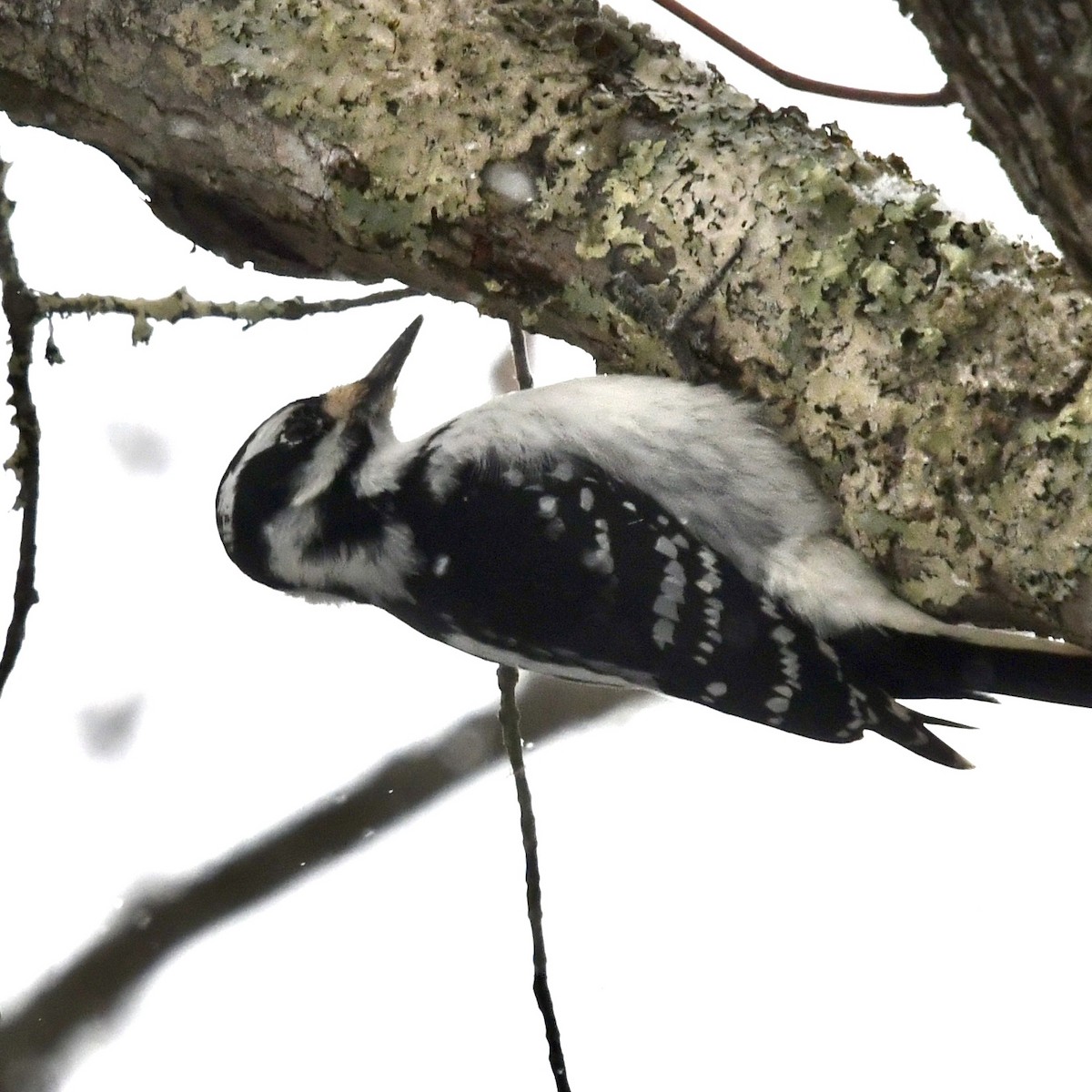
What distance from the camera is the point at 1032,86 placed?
1.00 metres

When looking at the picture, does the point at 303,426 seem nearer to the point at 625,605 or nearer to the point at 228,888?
the point at 625,605

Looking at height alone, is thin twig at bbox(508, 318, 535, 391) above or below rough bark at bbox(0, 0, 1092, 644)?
below

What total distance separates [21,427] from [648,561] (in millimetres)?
1141

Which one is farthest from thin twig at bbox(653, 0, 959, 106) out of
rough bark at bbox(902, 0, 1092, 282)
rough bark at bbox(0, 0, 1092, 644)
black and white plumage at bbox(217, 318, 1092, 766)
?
black and white plumage at bbox(217, 318, 1092, 766)

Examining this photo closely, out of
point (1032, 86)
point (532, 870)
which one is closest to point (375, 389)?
point (532, 870)

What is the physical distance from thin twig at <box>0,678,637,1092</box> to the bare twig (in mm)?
1420

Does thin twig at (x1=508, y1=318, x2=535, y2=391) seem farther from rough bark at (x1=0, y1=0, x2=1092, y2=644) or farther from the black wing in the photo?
the black wing

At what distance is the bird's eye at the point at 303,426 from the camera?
2.71 meters

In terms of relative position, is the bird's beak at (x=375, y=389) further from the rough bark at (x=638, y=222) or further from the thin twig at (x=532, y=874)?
the thin twig at (x=532, y=874)

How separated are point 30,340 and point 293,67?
26.9 inches

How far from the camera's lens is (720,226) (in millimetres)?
2162

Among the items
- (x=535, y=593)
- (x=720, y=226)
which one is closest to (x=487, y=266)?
(x=720, y=226)

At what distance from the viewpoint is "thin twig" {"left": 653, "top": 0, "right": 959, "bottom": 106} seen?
1408mm

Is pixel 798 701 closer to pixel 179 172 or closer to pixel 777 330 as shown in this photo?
pixel 777 330
